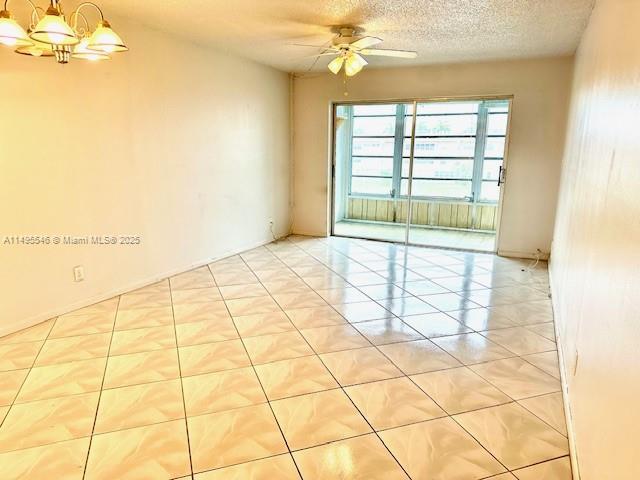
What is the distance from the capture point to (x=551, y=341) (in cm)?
292

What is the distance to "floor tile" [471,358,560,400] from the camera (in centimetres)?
232

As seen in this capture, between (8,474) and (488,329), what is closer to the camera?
(8,474)

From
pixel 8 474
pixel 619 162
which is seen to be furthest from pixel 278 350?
pixel 619 162

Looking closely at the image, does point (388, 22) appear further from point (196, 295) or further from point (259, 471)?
point (259, 471)

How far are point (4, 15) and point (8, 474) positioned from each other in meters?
2.06

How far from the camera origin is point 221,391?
2.27m

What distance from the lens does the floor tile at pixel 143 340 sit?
2.73 metres

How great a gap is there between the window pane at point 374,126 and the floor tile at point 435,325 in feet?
15.2

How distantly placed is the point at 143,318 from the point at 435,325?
225cm

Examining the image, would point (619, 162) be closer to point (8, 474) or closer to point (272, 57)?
point (8, 474)

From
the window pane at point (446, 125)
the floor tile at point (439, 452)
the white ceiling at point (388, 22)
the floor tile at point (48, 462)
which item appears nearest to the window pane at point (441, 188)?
the window pane at point (446, 125)

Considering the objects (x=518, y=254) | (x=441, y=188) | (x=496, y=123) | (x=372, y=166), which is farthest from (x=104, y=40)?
(x=496, y=123)

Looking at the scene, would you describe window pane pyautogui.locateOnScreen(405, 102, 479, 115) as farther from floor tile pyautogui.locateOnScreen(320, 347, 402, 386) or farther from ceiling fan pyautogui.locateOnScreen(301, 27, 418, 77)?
floor tile pyautogui.locateOnScreen(320, 347, 402, 386)

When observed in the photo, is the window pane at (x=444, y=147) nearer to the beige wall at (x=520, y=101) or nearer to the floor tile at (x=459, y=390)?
the beige wall at (x=520, y=101)
